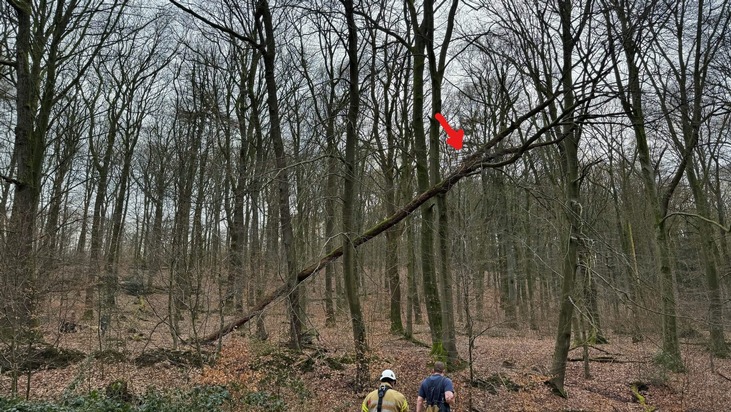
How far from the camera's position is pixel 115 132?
21.2m

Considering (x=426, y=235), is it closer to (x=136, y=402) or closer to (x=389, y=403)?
(x=389, y=403)

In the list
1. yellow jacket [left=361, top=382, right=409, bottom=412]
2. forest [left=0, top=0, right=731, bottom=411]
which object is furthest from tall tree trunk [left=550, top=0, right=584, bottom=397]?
yellow jacket [left=361, top=382, right=409, bottom=412]

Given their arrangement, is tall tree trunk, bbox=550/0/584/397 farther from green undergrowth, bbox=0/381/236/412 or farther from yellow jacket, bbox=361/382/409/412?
green undergrowth, bbox=0/381/236/412

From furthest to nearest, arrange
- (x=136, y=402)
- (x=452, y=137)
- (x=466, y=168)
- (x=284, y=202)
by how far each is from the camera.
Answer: (x=284, y=202), (x=452, y=137), (x=466, y=168), (x=136, y=402)

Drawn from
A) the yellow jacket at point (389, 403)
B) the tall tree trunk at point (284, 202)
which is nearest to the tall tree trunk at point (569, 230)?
the yellow jacket at point (389, 403)

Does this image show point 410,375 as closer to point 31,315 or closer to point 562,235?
point 562,235

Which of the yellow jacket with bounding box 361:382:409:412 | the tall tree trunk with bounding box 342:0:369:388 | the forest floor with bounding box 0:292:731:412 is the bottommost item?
the forest floor with bounding box 0:292:731:412

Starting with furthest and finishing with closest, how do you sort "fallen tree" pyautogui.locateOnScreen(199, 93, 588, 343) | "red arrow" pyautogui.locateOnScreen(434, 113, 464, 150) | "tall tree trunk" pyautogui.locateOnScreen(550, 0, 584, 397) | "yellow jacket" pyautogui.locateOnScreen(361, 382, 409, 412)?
"red arrow" pyautogui.locateOnScreen(434, 113, 464, 150), "tall tree trunk" pyautogui.locateOnScreen(550, 0, 584, 397), "fallen tree" pyautogui.locateOnScreen(199, 93, 588, 343), "yellow jacket" pyautogui.locateOnScreen(361, 382, 409, 412)

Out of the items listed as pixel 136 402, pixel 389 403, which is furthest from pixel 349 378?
pixel 136 402

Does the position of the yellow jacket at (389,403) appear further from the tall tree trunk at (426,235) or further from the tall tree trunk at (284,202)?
the tall tree trunk at (426,235)

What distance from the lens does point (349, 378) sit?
32.7 ft

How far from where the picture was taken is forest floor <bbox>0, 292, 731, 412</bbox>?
28.7ft

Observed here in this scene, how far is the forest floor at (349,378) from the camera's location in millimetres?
8750

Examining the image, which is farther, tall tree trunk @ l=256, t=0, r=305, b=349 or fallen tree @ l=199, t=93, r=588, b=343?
tall tree trunk @ l=256, t=0, r=305, b=349
